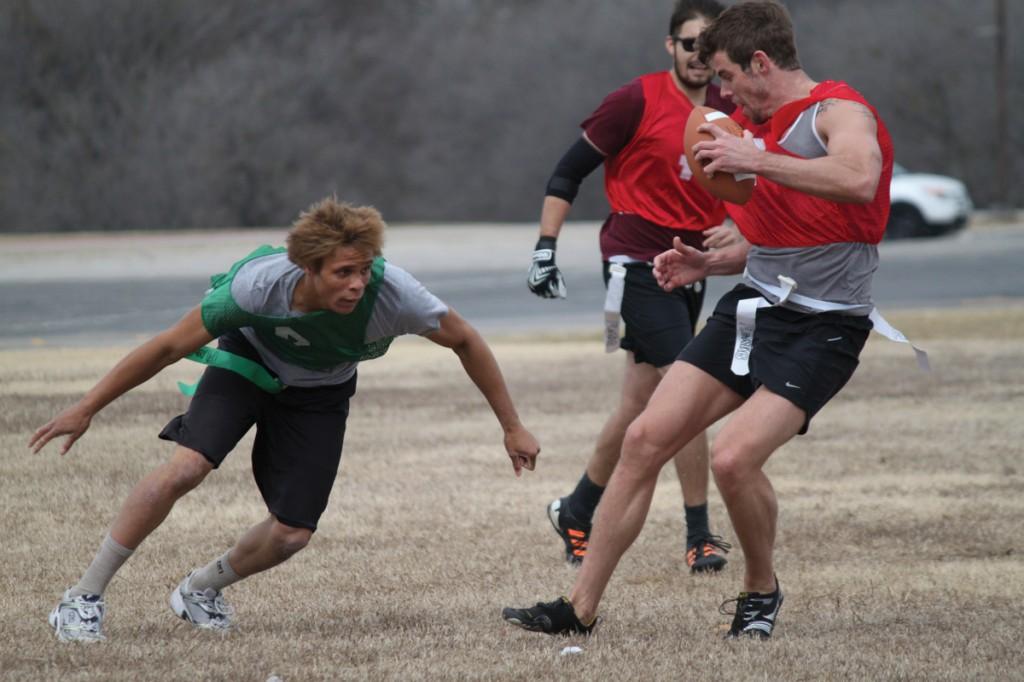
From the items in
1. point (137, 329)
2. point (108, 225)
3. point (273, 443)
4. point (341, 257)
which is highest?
point (341, 257)

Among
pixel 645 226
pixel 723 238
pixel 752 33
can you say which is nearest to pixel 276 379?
pixel 723 238

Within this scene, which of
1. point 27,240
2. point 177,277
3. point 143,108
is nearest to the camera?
point 177,277

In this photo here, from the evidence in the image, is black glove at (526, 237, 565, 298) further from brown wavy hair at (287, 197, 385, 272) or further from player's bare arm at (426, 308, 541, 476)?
brown wavy hair at (287, 197, 385, 272)

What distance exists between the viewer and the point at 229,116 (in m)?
44.5

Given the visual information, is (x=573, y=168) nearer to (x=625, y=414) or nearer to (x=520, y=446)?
(x=625, y=414)

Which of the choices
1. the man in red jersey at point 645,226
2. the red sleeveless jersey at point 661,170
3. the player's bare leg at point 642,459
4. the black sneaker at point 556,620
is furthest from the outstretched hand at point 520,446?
the red sleeveless jersey at point 661,170

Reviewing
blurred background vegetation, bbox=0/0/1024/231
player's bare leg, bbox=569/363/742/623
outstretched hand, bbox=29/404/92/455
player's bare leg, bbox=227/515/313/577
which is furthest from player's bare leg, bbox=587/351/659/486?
blurred background vegetation, bbox=0/0/1024/231

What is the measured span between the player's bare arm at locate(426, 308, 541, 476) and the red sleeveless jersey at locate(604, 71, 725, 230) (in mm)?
1735

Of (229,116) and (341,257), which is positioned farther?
(229,116)

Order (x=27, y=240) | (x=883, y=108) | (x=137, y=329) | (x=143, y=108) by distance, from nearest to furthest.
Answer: (x=137, y=329) < (x=27, y=240) < (x=143, y=108) < (x=883, y=108)

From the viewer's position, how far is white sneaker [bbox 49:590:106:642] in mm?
4883

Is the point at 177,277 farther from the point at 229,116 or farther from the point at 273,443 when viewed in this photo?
the point at 229,116

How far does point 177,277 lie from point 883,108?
32016 millimetres

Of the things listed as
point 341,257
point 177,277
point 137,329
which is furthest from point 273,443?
point 177,277
